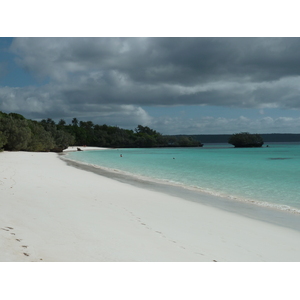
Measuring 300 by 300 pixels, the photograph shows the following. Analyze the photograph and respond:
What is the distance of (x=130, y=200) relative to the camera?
374 inches

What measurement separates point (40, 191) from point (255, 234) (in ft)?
22.5

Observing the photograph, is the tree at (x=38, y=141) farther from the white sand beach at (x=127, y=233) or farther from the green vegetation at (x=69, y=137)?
the white sand beach at (x=127, y=233)

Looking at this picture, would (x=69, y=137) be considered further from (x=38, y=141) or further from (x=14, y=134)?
(x=14, y=134)

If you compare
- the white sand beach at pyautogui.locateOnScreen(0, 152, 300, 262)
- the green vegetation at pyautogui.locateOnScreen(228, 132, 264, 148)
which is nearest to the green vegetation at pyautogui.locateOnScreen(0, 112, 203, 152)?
the green vegetation at pyautogui.locateOnScreen(228, 132, 264, 148)

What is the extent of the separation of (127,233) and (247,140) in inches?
5693

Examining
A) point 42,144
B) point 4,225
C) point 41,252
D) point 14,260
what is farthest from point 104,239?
point 42,144

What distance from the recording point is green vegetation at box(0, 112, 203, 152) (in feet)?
163

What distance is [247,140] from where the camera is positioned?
141750mm

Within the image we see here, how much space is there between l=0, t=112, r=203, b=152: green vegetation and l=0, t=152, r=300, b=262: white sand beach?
130 ft

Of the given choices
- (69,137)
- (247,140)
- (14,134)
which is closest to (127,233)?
(14,134)

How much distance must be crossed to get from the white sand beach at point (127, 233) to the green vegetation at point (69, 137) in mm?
39581

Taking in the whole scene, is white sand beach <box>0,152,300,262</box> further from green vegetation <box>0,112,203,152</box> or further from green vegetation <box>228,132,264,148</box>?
green vegetation <box>228,132,264,148</box>

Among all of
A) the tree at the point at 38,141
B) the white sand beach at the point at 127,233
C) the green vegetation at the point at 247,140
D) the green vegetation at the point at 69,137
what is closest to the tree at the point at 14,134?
the green vegetation at the point at 69,137

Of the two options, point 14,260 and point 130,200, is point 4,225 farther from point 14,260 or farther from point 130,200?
point 130,200
